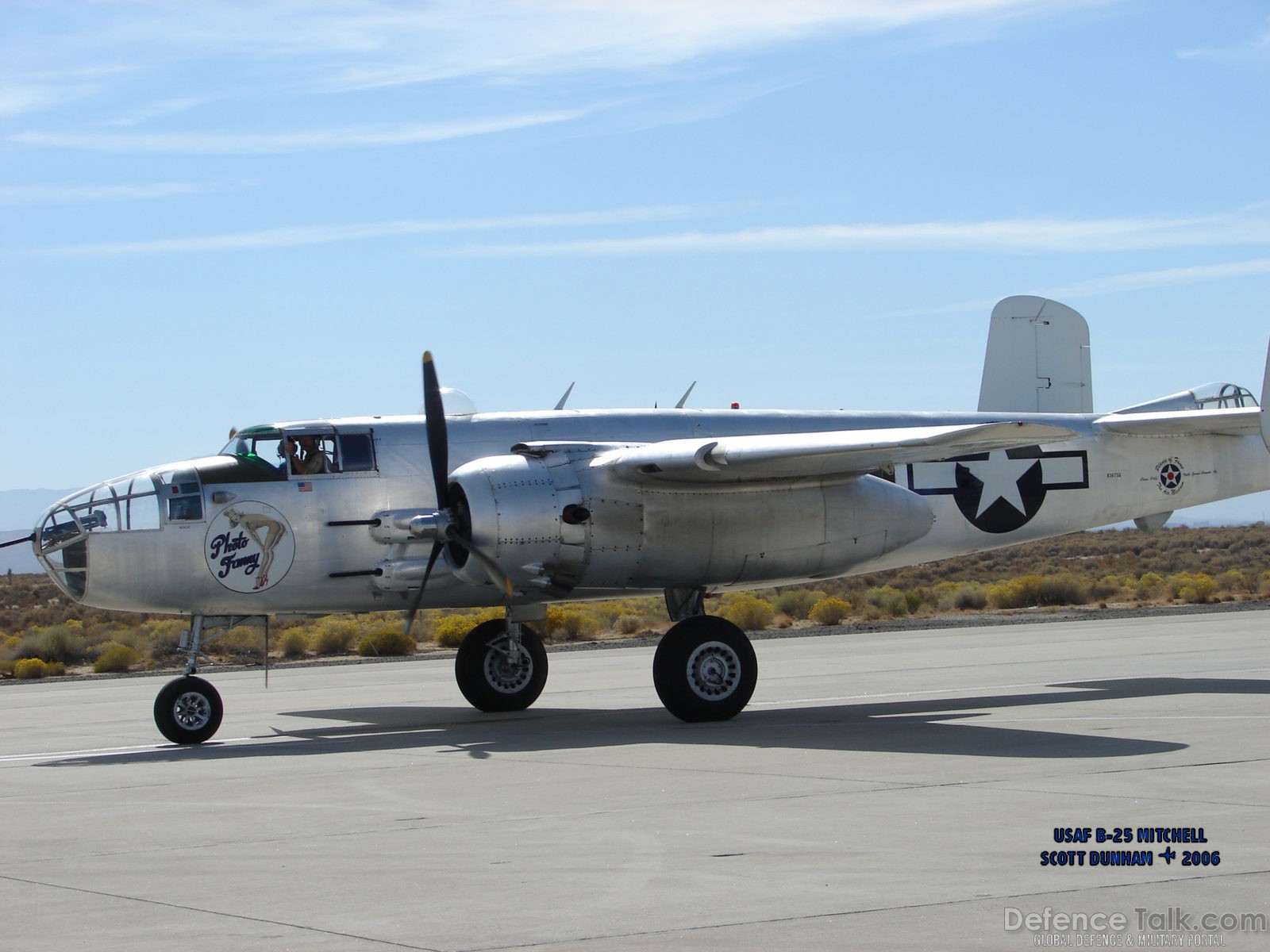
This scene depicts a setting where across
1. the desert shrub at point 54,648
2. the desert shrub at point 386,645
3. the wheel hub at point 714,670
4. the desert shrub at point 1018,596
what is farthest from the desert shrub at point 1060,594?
the wheel hub at point 714,670

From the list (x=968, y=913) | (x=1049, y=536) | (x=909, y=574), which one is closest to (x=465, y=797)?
(x=968, y=913)

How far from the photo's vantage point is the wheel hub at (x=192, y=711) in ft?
52.0

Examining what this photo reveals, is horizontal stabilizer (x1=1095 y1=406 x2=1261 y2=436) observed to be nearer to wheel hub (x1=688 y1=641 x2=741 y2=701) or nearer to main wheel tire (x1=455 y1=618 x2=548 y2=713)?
wheel hub (x1=688 y1=641 x2=741 y2=701)

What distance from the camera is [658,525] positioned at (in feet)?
53.5

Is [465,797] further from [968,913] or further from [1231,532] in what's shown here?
[1231,532]

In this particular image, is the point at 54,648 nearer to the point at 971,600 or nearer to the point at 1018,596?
the point at 971,600

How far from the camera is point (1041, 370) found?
73.5ft

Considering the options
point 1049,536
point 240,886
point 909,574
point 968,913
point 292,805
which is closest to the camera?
point 968,913

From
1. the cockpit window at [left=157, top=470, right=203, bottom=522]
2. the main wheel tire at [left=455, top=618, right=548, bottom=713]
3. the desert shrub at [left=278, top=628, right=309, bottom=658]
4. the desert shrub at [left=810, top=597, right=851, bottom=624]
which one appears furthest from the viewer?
the desert shrub at [left=810, top=597, right=851, bottom=624]

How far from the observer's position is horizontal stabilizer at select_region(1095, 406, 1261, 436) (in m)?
20.2

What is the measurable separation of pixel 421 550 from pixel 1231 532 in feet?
353

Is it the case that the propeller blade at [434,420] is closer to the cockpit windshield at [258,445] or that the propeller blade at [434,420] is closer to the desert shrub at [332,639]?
the cockpit windshield at [258,445]

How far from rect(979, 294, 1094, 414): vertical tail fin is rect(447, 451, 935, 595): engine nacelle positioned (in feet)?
18.2

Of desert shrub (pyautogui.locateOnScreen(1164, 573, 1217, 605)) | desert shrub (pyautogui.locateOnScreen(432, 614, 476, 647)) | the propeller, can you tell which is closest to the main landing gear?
the propeller
